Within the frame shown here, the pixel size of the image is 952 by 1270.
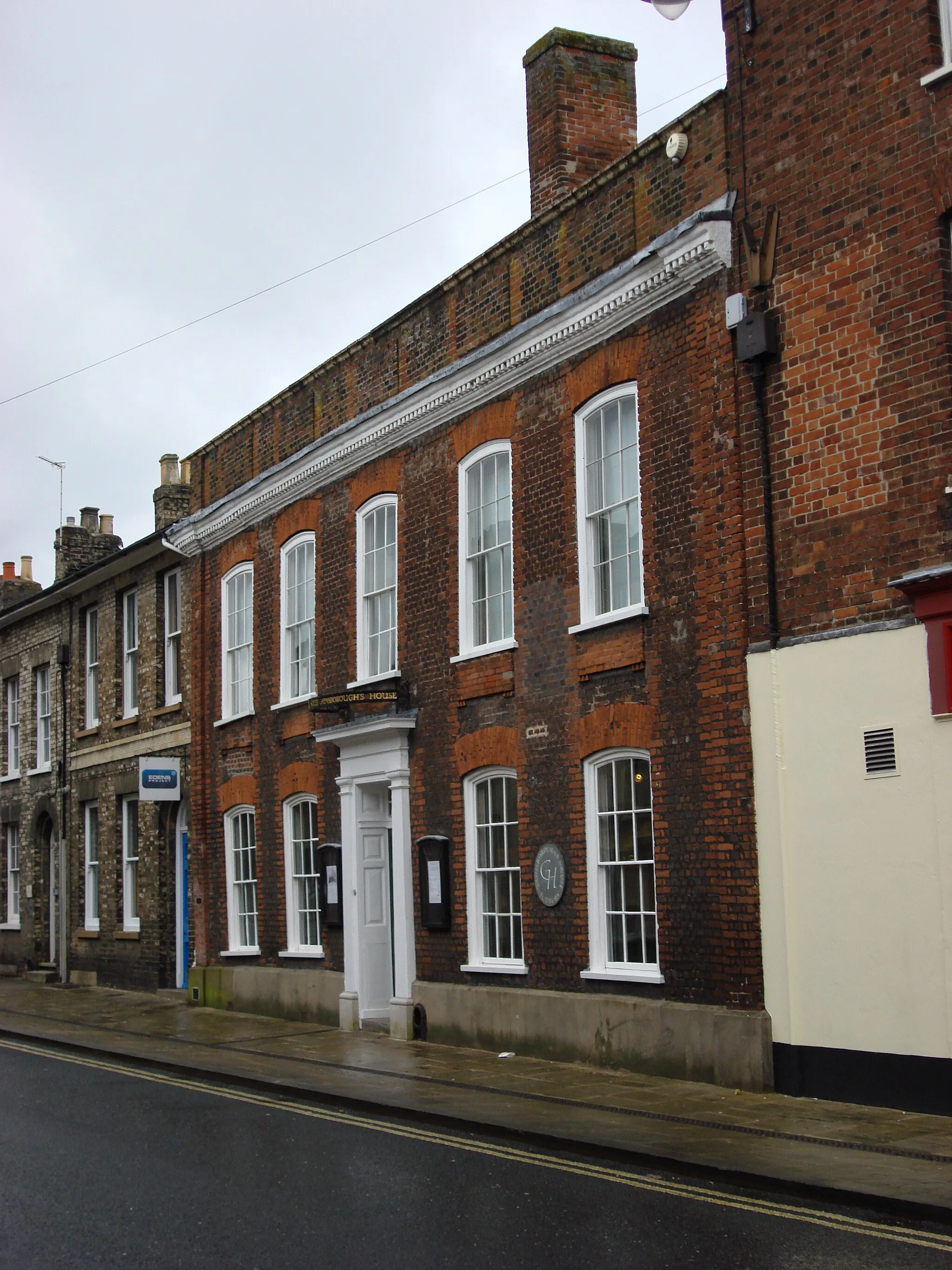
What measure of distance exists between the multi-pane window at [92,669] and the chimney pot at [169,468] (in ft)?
9.25

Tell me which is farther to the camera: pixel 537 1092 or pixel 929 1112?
pixel 537 1092

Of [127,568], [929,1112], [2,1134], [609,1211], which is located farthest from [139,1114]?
[127,568]

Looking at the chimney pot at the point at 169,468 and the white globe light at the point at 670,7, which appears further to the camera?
the chimney pot at the point at 169,468

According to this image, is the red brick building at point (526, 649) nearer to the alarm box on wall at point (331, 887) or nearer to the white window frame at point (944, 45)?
the alarm box on wall at point (331, 887)

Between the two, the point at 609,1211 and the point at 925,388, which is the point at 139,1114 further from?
the point at 925,388

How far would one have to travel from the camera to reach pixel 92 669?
27641 mm

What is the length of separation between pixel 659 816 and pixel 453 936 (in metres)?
4.02

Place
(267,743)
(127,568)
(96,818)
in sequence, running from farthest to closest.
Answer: (96,818) → (127,568) → (267,743)

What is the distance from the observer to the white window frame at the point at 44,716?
1163 inches

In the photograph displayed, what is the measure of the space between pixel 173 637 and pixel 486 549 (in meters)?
9.72

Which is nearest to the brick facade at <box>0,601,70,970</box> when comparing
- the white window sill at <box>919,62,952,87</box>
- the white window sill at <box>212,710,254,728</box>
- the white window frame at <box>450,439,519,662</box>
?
the white window sill at <box>212,710,254,728</box>

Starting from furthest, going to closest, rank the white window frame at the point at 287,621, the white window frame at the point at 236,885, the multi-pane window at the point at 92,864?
the multi-pane window at the point at 92,864, the white window frame at the point at 236,885, the white window frame at the point at 287,621

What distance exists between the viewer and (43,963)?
28859 millimetres

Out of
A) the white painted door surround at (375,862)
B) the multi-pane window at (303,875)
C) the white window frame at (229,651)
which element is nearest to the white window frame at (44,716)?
the white window frame at (229,651)
